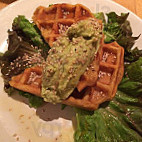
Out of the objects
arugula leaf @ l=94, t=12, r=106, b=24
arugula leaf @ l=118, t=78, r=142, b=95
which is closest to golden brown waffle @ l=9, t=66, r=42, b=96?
arugula leaf @ l=118, t=78, r=142, b=95

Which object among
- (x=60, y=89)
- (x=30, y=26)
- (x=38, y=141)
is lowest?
(x=38, y=141)

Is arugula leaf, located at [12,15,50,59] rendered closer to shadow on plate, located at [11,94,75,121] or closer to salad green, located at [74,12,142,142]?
shadow on plate, located at [11,94,75,121]

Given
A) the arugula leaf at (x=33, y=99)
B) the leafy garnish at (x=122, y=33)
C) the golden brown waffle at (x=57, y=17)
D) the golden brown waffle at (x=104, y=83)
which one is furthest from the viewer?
the leafy garnish at (x=122, y=33)

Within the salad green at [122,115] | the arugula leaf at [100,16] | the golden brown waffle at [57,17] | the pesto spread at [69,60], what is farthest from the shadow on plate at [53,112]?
the arugula leaf at [100,16]

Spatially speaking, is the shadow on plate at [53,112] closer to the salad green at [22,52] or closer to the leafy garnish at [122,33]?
the salad green at [22,52]

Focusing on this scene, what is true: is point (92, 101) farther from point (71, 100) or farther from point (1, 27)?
point (1, 27)

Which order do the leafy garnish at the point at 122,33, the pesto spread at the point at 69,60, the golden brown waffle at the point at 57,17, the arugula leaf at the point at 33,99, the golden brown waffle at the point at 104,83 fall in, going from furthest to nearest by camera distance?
the leafy garnish at the point at 122,33 → the golden brown waffle at the point at 57,17 → the arugula leaf at the point at 33,99 → the golden brown waffle at the point at 104,83 → the pesto spread at the point at 69,60

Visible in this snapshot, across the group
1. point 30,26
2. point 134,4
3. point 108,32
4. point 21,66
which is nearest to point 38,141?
point 21,66

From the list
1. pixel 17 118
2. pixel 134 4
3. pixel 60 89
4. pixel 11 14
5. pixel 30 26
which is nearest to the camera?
pixel 60 89
